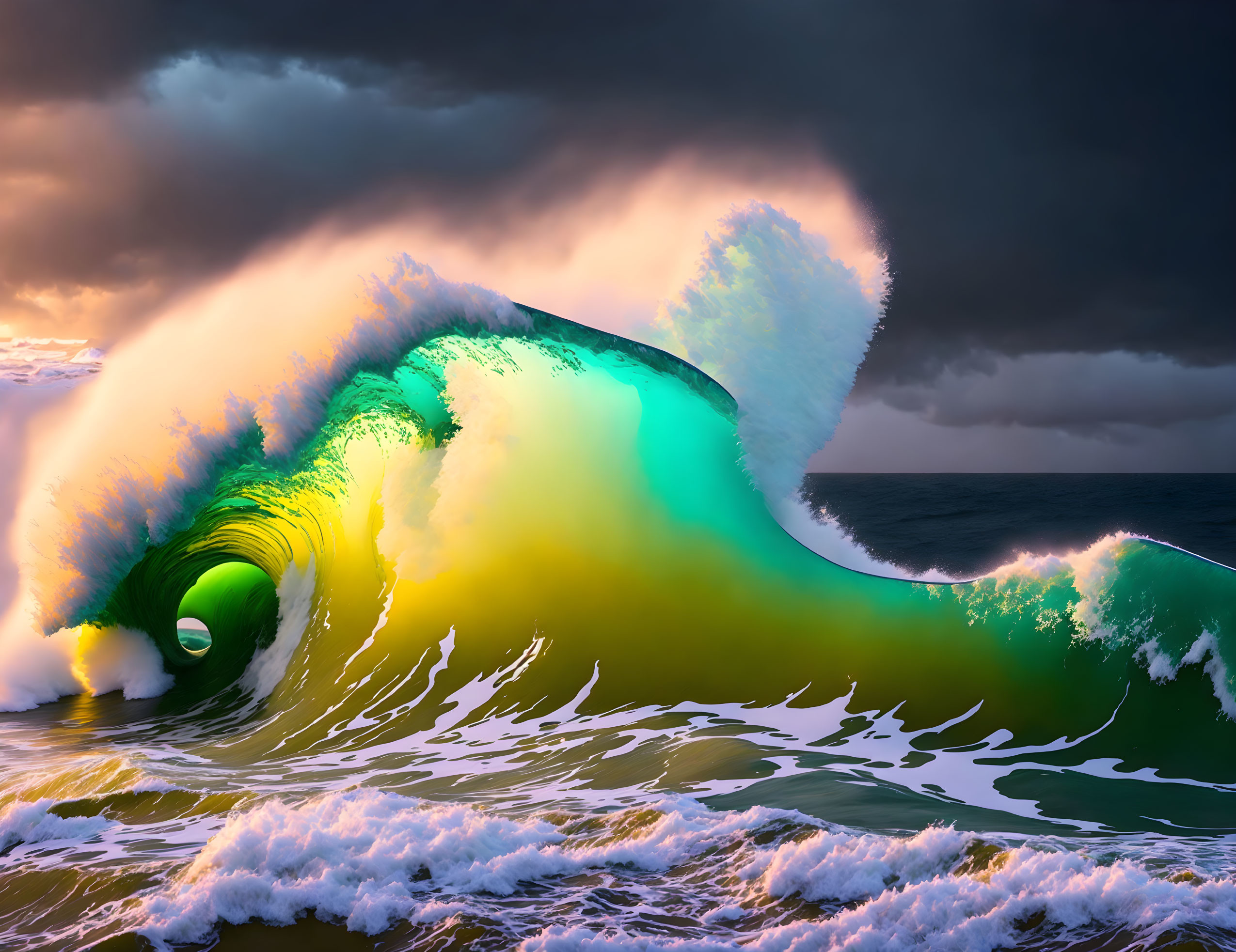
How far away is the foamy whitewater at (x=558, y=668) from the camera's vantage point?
3037 mm

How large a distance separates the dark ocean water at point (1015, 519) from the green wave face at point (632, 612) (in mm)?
2218

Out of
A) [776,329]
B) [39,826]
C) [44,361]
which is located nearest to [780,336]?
[776,329]

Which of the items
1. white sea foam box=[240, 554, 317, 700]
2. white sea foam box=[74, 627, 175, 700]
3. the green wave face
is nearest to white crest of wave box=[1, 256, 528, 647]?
the green wave face

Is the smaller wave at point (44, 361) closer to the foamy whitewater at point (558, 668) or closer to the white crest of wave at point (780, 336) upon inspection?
the foamy whitewater at point (558, 668)

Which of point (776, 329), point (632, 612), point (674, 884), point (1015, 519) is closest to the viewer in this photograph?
point (674, 884)

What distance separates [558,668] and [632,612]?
2.38 feet

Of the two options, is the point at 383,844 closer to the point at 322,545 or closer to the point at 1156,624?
the point at 1156,624

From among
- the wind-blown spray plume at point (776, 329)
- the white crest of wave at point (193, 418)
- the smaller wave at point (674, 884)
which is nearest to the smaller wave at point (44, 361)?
the white crest of wave at point (193, 418)

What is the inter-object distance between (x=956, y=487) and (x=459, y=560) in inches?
1729

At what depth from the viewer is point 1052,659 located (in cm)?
553

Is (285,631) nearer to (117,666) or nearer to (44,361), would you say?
(117,666)

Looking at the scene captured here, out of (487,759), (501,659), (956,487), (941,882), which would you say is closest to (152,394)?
(501,659)

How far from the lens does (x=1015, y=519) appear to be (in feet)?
85.6

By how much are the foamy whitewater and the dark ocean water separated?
236 centimetres
